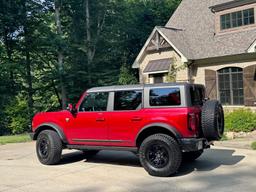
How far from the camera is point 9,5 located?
80.6 ft

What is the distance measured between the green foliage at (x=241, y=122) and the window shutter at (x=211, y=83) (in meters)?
2.87

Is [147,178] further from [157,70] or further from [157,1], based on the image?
[157,1]

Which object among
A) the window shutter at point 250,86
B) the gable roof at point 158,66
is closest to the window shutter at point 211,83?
the window shutter at point 250,86

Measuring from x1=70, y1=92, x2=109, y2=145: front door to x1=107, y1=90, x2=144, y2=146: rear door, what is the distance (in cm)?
21

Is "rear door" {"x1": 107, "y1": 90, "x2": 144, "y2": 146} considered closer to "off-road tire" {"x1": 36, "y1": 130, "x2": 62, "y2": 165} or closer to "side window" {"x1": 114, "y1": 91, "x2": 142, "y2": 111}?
"side window" {"x1": 114, "y1": 91, "x2": 142, "y2": 111}

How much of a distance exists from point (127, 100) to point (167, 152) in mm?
1628

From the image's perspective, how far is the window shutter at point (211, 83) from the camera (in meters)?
18.4

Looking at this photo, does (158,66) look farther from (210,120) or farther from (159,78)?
(210,120)

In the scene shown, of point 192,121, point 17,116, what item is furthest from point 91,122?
point 17,116

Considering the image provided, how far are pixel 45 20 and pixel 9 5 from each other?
9.57ft

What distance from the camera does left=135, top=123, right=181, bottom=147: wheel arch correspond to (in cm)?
748

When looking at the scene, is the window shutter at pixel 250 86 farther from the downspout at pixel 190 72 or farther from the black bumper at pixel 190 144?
the black bumper at pixel 190 144

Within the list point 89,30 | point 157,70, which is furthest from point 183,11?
point 89,30

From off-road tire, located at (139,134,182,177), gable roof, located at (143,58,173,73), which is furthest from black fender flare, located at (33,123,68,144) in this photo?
gable roof, located at (143,58,173,73)
